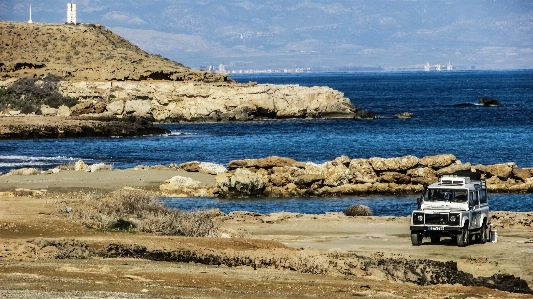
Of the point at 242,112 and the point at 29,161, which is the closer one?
the point at 29,161

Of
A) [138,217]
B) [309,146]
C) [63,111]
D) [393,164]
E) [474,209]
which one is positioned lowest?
[309,146]

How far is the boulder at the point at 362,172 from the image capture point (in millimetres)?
42694

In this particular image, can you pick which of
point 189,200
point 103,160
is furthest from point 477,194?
point 103,160

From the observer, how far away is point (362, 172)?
43250 mm

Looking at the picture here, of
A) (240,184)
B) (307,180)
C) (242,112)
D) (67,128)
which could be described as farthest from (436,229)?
(242,112)

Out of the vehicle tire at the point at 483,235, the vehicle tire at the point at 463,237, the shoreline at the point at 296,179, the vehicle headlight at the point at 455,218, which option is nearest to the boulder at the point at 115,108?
the shoreline at the point at 296,179

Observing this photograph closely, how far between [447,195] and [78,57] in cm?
11127

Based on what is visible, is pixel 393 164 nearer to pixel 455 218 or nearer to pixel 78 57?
pixel 455 218

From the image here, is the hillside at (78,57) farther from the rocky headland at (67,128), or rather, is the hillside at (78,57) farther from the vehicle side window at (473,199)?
the vehicle side window at (473,199)

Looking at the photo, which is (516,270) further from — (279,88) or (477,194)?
(279,88)

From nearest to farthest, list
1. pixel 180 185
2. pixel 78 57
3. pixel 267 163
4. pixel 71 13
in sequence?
pixel 180 185 < pixel 267 163 < pixel 78 57 < pixel 71 13

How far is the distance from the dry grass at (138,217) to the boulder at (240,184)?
1237 cm

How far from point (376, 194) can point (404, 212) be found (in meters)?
6.33

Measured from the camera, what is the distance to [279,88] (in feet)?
350
